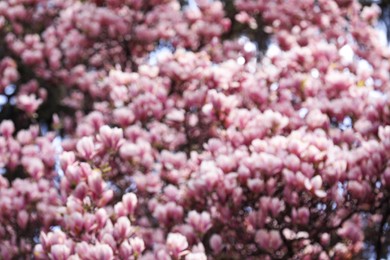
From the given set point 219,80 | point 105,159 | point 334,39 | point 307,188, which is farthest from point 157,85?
point 334,39

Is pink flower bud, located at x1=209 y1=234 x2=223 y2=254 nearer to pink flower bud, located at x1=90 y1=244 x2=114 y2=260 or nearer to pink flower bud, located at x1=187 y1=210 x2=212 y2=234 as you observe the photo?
pink flower bud, located at x1=187 y1=210 x2=212 y2=234

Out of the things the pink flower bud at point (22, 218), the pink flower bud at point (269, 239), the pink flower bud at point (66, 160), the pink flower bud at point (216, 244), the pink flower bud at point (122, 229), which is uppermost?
the pink flower bud at point (66, 160)

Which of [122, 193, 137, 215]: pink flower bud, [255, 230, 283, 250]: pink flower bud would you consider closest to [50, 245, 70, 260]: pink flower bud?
[122, 193, 137, 215]: pink flower bud

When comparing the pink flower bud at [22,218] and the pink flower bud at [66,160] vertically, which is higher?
the pink flower bud at [66,160]

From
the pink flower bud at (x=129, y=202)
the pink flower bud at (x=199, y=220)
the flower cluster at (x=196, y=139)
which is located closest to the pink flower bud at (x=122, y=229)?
the flower cluster at (x=196, y=139)

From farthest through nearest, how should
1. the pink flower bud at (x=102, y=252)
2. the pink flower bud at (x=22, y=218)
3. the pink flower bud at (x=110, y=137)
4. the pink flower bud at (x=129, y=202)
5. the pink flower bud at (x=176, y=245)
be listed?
the pink flower bud at (x=22, y=218) → the pink flower bud at (x=110, y=137) → the pink flower bud at (x=129, y=202) → the pink flower bud at (x=176, y=245) → the pink flower bud at (x=102, y=252)

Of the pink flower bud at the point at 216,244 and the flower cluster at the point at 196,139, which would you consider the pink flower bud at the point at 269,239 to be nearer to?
the flower cluster at the point at 196,139

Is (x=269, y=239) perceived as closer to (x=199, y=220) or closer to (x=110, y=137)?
(x=199, y=220)

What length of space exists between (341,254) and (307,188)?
0.69 meters

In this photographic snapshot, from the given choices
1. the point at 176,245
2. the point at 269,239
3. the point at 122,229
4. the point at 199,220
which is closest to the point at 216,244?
the point at 199,220

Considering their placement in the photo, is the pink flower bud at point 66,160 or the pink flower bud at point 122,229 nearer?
the pink flower bud at point 122,229

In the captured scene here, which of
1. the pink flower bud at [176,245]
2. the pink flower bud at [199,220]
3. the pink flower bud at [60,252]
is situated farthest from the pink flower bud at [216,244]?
the pink flower bud at [60,252]

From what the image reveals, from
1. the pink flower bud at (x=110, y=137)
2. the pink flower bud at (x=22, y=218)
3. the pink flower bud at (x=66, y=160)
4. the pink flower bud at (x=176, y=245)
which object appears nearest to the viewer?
the pink flower bud at (x=176, y=245)

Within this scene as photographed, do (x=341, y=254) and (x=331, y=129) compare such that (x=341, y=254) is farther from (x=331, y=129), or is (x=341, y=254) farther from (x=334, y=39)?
(x=334, y=39)
